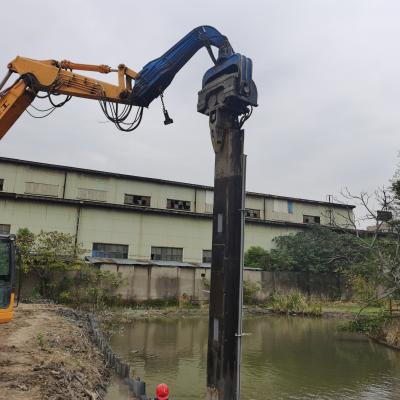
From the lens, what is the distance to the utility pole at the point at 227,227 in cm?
566

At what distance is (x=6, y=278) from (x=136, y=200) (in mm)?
21002

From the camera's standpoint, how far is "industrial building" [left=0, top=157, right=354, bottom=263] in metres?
26.4

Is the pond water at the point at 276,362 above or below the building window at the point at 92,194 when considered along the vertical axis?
below

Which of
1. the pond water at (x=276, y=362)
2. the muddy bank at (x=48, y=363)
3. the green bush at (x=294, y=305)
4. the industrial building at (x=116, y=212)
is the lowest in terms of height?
the pond water at (x=276, y=362)

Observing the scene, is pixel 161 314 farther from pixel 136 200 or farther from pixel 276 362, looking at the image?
pixel 276 362

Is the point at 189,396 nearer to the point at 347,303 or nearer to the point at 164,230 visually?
the point at 164,230

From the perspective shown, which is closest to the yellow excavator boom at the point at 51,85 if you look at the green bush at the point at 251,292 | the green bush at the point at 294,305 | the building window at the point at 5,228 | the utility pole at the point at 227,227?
the utility pole at the point at 227,227

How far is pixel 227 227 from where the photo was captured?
19.4 feet

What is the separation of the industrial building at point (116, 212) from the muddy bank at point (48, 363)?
13.4 meters

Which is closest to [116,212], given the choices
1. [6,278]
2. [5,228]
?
[5,228]

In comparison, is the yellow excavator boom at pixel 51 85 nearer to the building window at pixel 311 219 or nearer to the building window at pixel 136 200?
the building window at pixel 136 200

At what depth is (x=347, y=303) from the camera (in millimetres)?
30922

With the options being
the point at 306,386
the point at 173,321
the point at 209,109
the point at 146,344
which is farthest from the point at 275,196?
the point at 209,109

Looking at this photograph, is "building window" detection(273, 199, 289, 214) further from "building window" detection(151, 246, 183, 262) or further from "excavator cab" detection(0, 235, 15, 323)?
"excavator cab" detection(0, 235, 15, 323)
